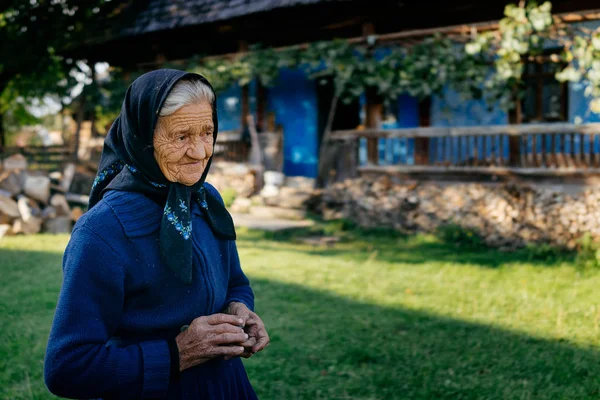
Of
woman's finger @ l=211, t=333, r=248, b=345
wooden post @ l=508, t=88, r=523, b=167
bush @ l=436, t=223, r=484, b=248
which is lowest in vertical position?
bush @ l=436, t=223, r=484, b=248

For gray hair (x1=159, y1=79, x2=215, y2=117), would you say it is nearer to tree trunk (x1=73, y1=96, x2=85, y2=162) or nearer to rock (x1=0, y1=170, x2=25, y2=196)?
rock (x1=0, y1=170, x2=25, y2=196)

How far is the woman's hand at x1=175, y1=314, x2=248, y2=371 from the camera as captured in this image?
1.75 meters

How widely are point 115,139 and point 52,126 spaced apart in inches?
2090

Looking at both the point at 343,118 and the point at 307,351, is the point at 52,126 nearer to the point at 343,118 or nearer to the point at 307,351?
the point at 343,118

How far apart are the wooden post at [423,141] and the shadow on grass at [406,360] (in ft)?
19.7

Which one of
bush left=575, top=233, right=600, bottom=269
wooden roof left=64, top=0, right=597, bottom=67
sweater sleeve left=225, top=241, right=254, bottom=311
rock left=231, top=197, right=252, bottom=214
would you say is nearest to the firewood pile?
bush left=575, top=233, right=600, bottom=269

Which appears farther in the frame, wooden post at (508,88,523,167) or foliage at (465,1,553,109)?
wooden post at (508,88,523,167)

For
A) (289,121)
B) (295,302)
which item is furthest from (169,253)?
(289,121)

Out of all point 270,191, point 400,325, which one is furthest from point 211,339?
point 270,191

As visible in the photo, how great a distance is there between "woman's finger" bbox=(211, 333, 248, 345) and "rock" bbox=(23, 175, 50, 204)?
1013cm

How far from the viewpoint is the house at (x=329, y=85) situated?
10844mm

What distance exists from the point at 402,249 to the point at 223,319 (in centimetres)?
741

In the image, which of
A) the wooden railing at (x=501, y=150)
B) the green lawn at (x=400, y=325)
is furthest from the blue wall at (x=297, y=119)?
the green lawn at (x=400, y=325)

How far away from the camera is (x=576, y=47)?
846 centimetres
